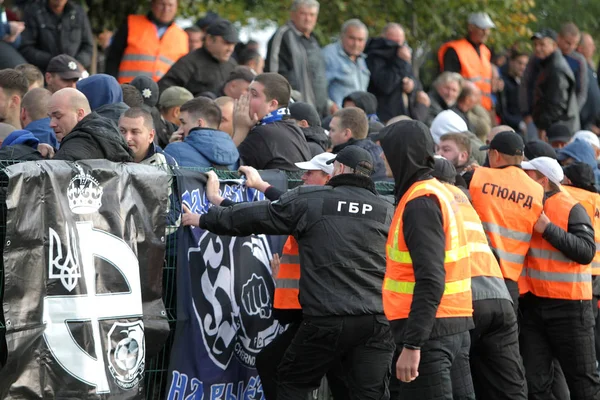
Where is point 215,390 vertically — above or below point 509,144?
below

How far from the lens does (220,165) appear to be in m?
9.15

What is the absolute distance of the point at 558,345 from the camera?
9.80 meters

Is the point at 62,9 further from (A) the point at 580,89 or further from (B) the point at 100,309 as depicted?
(A) the point at 580,89

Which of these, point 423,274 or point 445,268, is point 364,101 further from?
point 423,274

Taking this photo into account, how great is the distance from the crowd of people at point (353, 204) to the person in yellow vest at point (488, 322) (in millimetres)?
16

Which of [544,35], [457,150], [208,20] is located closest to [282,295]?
[457,150]

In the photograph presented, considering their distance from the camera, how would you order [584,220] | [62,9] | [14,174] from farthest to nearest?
[62,9] < [584,220] < [14,174]

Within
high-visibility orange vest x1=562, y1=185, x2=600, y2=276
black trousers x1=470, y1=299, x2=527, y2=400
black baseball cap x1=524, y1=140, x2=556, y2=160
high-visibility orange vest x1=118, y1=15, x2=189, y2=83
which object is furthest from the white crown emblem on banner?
high-visibility orange vest x1=118, y1=15, x2=189, y2=83

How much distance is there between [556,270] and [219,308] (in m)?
3.16

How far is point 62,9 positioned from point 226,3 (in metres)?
5.85

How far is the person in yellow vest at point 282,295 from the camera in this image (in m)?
8.34

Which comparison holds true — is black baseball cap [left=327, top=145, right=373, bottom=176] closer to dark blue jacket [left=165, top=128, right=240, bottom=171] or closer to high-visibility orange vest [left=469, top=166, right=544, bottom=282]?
dark blue jacket [left=165, top=128, right=240, bottom=171]

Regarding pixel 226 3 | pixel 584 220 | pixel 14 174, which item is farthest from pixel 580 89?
pixel 14 174

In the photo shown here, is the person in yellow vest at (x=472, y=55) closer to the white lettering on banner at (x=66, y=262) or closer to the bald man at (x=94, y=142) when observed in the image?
the bald man at (x=94, y=142)
